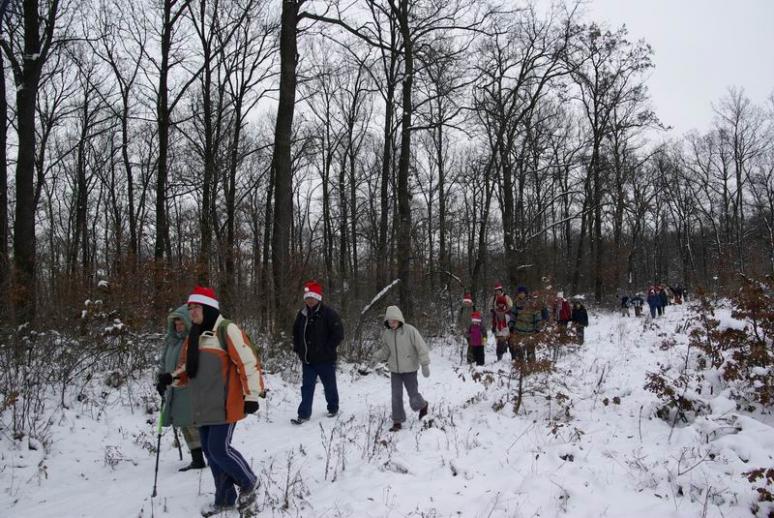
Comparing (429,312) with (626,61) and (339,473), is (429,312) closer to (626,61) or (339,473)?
(339,473)

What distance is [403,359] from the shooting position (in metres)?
6.83

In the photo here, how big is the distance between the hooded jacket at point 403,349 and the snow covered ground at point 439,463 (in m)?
0.78

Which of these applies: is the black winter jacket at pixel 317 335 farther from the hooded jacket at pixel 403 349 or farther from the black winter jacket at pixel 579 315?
the black winter jacket at pixel 579 315

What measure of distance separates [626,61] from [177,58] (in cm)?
1946

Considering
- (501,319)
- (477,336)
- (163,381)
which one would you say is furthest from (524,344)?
(501,319)

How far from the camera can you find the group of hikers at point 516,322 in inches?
281

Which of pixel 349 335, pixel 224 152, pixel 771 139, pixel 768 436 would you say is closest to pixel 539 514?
pixel 768 436

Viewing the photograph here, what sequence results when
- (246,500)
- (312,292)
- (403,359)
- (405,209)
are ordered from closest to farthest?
1. (246,500)
2. (403,359)
3. (312,292)
4. (405,209)

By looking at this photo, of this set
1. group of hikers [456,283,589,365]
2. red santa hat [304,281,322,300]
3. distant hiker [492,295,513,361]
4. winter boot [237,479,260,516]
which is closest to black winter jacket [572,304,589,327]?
group of hikers [456,283,589,365]

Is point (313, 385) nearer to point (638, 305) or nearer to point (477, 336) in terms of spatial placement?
point (477, 336)

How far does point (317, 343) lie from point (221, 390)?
303cm

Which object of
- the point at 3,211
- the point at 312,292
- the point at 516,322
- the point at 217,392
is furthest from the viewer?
the point at 516,322

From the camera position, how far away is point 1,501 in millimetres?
4531

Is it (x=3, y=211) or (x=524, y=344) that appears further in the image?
(x=3, y=211)
